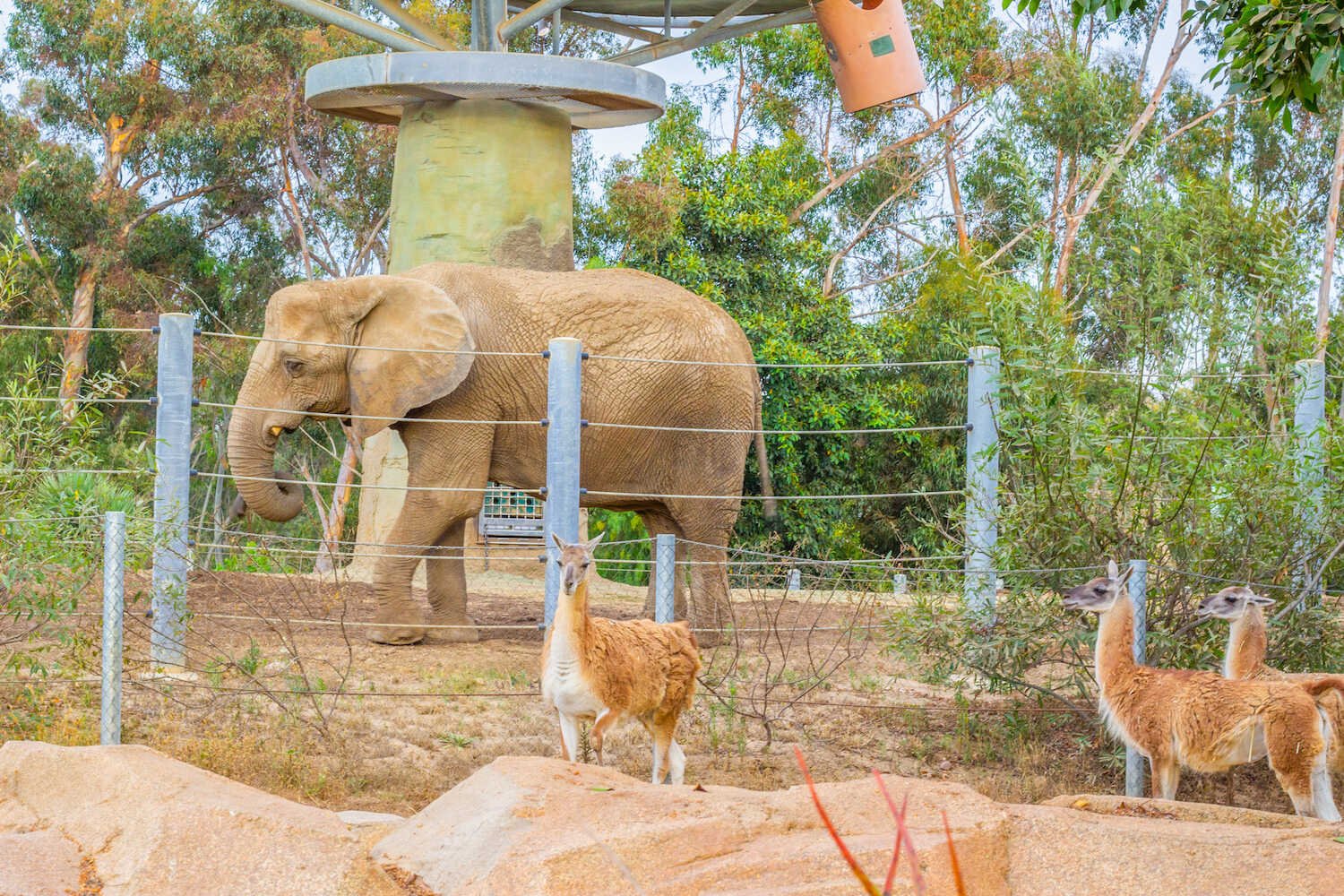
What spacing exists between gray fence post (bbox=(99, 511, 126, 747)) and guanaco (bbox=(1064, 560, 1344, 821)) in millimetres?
3978

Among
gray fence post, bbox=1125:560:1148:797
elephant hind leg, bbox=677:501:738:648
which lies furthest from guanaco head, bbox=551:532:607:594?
elephant hind leg, bbox=677:501:738:648

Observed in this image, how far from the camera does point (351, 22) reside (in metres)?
11.8

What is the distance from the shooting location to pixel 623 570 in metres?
16.0

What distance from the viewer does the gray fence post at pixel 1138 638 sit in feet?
23.7

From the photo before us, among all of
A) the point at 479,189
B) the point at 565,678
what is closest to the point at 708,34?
the point at 479,189

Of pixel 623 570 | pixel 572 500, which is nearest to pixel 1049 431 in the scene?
pixel 572 500

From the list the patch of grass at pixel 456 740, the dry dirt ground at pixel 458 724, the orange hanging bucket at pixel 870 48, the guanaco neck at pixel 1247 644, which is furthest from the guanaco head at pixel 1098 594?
the orange hanging bucket at pixel 870 48

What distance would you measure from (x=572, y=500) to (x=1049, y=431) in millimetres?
2272

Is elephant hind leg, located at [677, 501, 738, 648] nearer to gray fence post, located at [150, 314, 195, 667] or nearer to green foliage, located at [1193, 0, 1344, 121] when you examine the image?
gray fence post, located at [150, 314, 195, 667]

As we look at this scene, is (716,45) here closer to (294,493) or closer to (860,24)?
(860,24)

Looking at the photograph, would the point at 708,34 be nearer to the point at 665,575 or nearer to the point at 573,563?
the point at 665,575

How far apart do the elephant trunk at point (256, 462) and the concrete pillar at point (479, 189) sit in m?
2.81

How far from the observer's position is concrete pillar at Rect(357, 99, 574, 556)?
482 inches

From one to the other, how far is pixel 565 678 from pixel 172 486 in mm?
2483
